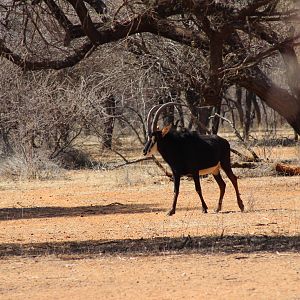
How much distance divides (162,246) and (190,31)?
275 inches

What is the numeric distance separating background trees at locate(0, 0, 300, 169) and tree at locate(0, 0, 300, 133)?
0.02m

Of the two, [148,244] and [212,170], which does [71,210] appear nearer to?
[212,170]

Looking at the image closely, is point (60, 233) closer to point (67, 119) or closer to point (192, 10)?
point (192, 10)

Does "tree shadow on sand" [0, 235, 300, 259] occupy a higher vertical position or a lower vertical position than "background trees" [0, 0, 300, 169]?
lower

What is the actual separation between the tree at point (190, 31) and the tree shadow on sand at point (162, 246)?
273 centimetres

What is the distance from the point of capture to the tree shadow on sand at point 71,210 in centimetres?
1759

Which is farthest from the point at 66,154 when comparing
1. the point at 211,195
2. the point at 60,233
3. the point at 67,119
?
the point at 60,233

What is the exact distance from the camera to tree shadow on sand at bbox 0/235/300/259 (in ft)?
37.9

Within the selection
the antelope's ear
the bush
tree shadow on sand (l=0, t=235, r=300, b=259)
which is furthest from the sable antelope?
the bush

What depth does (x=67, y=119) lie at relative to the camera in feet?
91.4

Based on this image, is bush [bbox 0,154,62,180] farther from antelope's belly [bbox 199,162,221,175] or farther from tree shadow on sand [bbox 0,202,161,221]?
antelope's belly [bbox 199,162,221,175]

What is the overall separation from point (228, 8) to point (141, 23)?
1.63 m

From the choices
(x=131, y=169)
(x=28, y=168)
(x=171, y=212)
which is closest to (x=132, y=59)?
(x=131, y=169)

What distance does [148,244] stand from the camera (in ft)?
40.7
